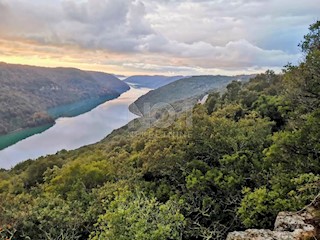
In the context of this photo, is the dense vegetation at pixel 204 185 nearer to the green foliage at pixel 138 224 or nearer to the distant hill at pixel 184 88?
the green foliage at pixel 138 224

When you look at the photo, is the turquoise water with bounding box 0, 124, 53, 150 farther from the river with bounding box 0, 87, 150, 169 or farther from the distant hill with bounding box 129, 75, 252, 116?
the distant hill with bounding box 129, 75, 252, 116

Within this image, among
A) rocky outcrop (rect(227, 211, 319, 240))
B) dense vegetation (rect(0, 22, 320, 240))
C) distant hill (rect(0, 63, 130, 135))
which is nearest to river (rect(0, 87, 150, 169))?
distant hill (rect(0, 63, 130, 135))

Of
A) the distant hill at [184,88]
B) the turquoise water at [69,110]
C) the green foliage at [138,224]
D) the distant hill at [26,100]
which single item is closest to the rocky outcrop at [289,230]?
the green foliage at [138,224]

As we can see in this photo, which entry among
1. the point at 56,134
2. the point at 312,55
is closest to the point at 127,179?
the point at 312,55

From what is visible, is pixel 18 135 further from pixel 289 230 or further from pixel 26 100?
pixel 289 230

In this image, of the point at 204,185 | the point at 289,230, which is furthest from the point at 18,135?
the point at 289,230
